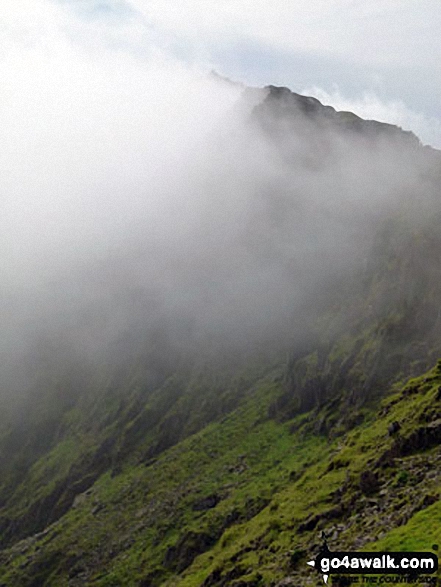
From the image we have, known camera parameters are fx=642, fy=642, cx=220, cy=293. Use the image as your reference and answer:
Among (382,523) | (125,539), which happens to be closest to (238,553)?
(382,523)

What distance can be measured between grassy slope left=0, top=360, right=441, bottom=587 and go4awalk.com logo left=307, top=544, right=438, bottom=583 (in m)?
2.84

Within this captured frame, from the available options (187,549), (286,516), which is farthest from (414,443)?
(187,549)

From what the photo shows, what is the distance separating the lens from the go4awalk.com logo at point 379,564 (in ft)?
197

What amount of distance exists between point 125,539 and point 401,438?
113 meters

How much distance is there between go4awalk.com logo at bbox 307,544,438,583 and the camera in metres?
59.9

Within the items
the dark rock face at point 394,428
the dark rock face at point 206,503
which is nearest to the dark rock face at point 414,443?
the dark rock face at point 394,428

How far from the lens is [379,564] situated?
64.9 metres

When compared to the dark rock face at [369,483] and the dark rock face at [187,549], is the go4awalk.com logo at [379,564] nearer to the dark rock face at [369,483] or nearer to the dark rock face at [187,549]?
the dark rock face at [369,483]

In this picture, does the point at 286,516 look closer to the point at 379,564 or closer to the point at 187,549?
the point at 187,549

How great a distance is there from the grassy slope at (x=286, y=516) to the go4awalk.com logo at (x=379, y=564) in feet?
9.32

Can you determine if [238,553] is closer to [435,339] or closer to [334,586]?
[334,586]

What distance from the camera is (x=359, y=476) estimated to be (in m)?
111

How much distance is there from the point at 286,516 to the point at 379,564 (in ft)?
209

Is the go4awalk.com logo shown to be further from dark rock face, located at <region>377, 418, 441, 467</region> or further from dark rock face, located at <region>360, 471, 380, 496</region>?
dark rock face, located at <region>377, 418, 441, 467</region>
